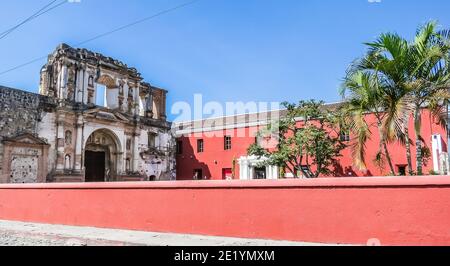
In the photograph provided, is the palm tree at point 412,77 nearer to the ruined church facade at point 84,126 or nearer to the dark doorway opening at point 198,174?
the ruined church facade at point 84,126

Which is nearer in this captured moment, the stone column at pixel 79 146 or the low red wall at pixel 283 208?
the low red wall at pixel 283 208

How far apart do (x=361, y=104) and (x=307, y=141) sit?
951 centimetres

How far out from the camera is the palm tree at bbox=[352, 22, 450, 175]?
8.55 meters

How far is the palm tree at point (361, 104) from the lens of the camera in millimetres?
9219

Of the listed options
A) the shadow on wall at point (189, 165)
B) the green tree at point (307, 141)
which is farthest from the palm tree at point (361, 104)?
the shadow on wall at point (189, 165)

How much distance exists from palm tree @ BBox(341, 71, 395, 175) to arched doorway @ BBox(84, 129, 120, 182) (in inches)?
727

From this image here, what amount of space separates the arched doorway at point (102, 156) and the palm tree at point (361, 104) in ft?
60.6

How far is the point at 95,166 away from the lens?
24891 mm

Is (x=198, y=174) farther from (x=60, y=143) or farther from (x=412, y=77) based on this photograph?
(x=412, y=77)

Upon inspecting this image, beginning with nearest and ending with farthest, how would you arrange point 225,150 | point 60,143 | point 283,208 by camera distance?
point 283,208 < point 60,143 < point 225,150

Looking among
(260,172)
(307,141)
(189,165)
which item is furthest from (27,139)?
(307,141)

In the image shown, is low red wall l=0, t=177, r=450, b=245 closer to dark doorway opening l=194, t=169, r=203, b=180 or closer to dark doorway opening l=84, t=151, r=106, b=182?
dark doorway opening l=84, t=151, r=106, b=182
